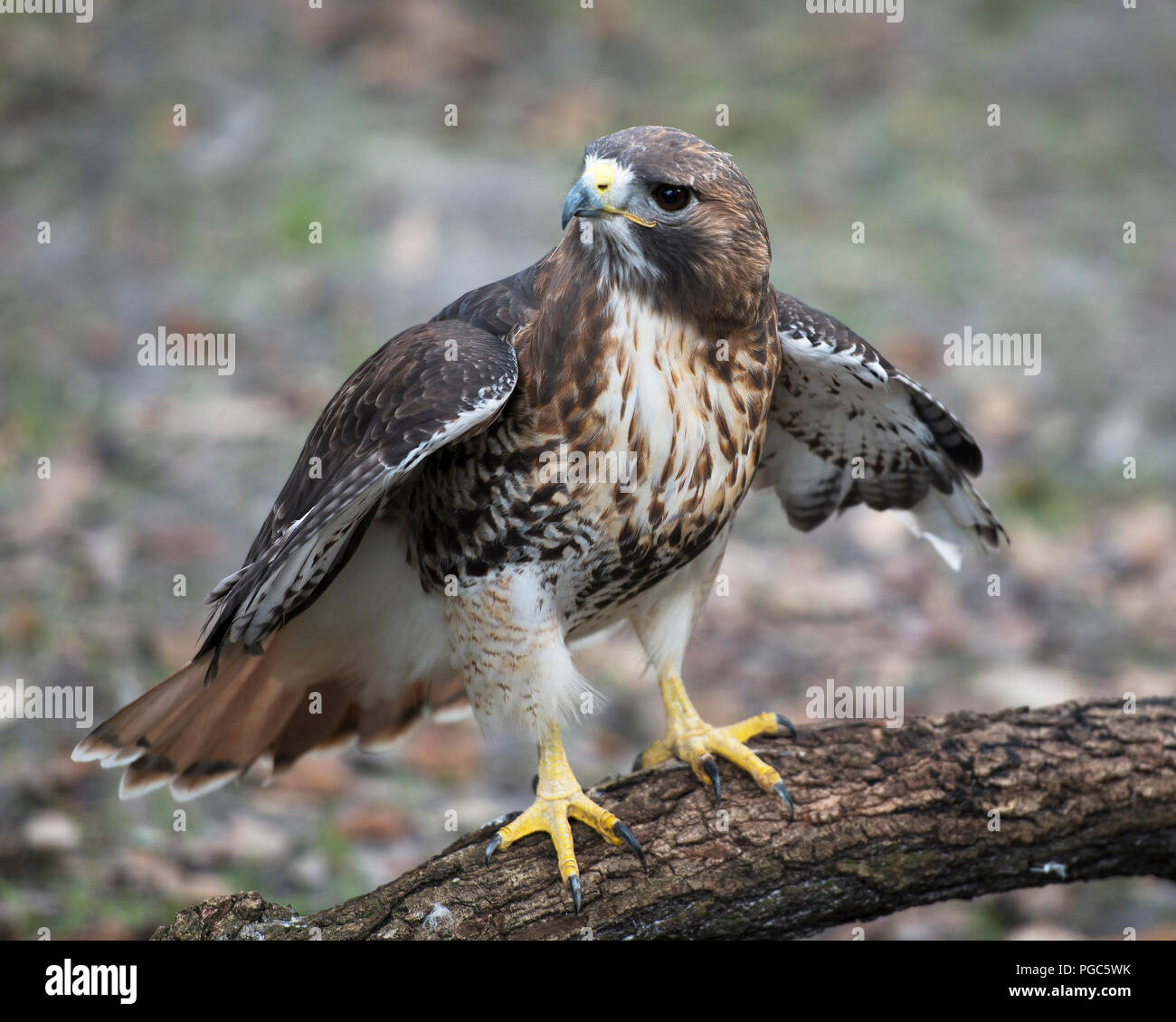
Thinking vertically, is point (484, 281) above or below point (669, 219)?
above

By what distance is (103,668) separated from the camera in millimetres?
6523

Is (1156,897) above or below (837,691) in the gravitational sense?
below

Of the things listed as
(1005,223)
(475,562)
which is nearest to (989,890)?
(475,562)

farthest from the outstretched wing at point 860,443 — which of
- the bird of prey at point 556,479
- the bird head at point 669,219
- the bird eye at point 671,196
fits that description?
the bird eye at point 671,196

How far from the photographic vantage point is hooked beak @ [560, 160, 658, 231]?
3.78m

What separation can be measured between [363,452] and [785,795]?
5.77 feet

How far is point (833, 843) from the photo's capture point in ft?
13.7

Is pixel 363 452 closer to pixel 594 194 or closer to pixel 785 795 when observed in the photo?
pixel 594 194

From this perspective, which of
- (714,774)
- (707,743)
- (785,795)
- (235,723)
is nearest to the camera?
(785,795)

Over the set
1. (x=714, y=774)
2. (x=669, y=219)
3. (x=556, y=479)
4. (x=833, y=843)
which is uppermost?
(x=669, y=219)

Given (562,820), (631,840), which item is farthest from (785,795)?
(562,820)
